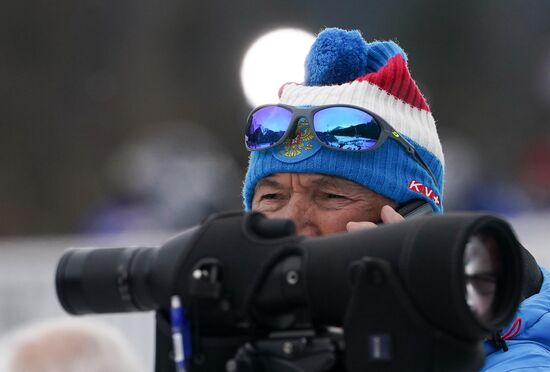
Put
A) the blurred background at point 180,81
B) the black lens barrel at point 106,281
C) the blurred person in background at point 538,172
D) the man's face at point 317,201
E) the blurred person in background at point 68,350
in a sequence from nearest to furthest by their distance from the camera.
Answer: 1. the black lens barrel at point 106,281
2. the man's face at point 317,201
3. the blurred person in background at point 68,350
4. the blurred person in background at point 538,172
5. the blurred background at point 180,81

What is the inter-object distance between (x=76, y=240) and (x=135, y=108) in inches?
228

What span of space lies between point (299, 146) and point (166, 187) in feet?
17.2

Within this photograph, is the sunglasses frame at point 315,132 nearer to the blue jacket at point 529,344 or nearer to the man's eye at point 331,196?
the man's eye at point 331,196

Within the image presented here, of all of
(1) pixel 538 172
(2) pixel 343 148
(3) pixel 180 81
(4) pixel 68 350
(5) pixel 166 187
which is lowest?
(1) pixel 538 172

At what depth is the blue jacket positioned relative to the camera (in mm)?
1655

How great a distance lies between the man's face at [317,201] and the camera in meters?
1.96

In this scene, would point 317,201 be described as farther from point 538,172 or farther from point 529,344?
Result: point 538,172

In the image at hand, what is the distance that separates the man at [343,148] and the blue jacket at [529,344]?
43mm

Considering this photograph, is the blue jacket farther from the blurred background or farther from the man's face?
the blurred background

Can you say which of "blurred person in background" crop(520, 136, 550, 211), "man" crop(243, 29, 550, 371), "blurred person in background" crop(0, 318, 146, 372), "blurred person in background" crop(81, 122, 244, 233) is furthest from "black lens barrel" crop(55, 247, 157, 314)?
"blurred person in background" crop(520, 136, 550, 211)

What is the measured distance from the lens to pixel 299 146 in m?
2.02

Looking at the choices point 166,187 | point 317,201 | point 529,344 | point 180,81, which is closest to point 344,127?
point 317,201

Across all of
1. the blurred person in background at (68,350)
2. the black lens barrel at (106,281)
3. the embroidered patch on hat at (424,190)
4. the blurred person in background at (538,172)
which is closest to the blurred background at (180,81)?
the blurred person in background at (538,172)

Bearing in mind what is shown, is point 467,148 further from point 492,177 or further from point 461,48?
point 461,48
